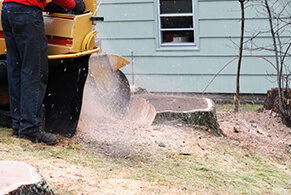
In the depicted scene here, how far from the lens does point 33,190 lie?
2.53 metres

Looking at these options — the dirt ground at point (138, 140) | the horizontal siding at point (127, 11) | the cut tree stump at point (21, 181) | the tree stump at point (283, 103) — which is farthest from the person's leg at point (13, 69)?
the horizontal siding at point (127, 11)

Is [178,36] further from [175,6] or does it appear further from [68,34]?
[68,34]

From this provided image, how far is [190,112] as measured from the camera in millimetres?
5238

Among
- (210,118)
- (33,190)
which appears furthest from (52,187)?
(210,118)

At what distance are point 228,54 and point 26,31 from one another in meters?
4.83

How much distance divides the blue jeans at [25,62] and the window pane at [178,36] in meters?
4.52

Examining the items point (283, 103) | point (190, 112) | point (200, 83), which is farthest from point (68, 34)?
point (200, 83)

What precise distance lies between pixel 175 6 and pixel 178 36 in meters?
0.59

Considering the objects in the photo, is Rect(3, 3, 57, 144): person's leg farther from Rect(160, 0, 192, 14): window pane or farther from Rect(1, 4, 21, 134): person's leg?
Rect(160, 0, 192, 14): window pane

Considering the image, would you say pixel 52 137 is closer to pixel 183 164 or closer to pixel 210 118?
pixel 183 164

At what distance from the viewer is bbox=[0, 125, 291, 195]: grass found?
327 centimetres

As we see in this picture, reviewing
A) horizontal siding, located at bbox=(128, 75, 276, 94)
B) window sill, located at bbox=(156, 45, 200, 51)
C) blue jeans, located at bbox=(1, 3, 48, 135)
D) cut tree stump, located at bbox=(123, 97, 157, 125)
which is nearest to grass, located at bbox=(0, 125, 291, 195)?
blue jeans, located at bbox=(1, 3, 48, 135)

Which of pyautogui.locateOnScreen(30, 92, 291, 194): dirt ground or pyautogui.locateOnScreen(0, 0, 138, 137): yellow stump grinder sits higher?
pyautogui.locateOnScreen(0, 0, 138, 137): yellow stump grinder

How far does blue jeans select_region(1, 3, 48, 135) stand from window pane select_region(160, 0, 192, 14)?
14.7 feet
